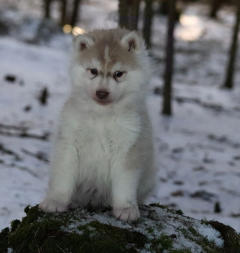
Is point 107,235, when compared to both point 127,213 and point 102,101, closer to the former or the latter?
point 127,213

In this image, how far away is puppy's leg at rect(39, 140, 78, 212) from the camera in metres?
3.60

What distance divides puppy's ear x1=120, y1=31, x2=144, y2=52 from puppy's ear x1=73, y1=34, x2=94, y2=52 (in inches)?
10.6

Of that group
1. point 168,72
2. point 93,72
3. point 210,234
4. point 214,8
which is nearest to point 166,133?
point 168,72

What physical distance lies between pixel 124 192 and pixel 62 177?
53 centimetres

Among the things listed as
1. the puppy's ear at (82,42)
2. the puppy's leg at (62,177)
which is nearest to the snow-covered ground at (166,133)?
the puppy's ear at (82,42)

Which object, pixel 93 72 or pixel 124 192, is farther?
pixel 124 192

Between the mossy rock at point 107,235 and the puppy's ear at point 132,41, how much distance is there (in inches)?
55.9

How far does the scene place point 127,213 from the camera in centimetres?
353

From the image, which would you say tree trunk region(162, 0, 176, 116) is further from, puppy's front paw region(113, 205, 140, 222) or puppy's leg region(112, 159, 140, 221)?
puppy's front paw region(113, 205, 140, 222)

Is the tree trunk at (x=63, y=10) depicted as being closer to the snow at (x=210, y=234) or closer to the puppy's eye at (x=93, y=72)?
the puppy's eye at (x=93, y=72)

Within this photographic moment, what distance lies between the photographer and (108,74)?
3412mm

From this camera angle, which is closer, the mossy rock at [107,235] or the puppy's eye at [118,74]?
the mossy rock at [107,235]

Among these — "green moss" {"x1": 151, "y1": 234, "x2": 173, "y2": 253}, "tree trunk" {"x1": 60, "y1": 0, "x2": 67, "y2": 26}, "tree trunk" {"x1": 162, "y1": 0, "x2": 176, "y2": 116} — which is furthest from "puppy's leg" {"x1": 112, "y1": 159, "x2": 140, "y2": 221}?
"tree trunk" {"x1": 60, "y1": 0, "x2": 67, "y2": 26}

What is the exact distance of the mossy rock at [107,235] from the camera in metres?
3.10
